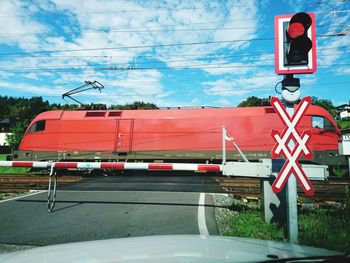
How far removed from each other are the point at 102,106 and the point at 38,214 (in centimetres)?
1423

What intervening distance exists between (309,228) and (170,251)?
3.63 m

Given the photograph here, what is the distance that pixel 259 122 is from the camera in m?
17.1

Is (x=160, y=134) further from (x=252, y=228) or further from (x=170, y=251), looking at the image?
(x=170, y=251)


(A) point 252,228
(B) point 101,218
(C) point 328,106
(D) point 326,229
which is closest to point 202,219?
(A) point 252,228

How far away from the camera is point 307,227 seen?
5121 mm

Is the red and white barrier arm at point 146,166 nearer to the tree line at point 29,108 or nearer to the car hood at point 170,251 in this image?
the car hood at point 170,251

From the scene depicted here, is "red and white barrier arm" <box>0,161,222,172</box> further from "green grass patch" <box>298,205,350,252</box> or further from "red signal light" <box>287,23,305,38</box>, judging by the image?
"red signal light" <box>287,23,305,38</box>

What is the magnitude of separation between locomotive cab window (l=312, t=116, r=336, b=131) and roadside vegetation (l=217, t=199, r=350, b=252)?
1075 cm

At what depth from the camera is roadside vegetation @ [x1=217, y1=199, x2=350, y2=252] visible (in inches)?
169

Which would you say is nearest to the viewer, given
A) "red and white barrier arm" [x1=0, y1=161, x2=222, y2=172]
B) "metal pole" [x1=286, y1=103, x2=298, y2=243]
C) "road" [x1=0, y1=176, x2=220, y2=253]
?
"metal pole" [x1=286, y1=103, x2=298, y2=243]

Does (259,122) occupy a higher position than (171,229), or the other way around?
(259,122)

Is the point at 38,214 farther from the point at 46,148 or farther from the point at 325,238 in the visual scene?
the point at 46,148

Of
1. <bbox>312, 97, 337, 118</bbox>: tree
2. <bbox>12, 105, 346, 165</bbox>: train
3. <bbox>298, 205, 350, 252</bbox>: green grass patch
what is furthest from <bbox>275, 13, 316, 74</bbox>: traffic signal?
<bbox>312, 97, 337, 118</bbox>: tree

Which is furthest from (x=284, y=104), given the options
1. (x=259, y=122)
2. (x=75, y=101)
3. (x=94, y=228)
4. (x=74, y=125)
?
(x=75, y=101)
